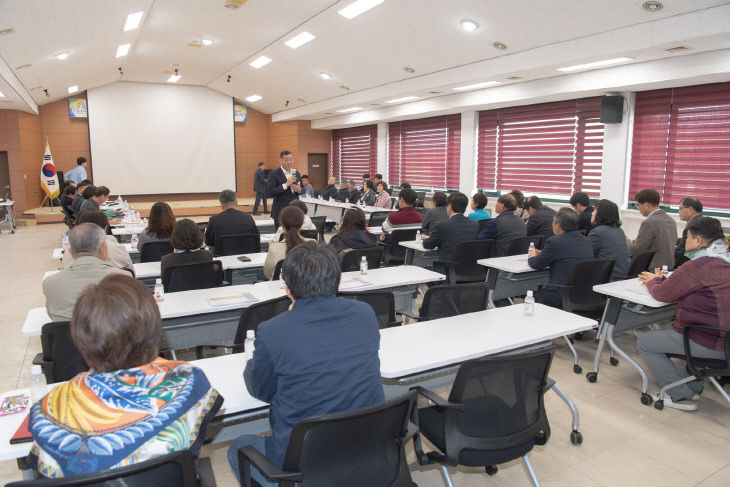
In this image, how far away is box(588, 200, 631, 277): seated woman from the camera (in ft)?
15.0

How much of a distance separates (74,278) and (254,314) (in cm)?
101

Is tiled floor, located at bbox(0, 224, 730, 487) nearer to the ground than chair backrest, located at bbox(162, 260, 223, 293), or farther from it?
nearer to the ground

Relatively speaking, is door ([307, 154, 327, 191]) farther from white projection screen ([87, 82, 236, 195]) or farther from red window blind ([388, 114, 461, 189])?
red window blind ([388, 114, 461, 189])

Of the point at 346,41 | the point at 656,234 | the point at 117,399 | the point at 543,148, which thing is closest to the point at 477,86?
the point at 543,148

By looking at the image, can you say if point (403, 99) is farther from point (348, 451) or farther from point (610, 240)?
point (348, 451)

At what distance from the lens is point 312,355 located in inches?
64.1

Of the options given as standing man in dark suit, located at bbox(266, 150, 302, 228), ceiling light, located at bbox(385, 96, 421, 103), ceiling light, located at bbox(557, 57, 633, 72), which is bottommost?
standing man in dark suit, located at bbox(266, 150, 302, 228)

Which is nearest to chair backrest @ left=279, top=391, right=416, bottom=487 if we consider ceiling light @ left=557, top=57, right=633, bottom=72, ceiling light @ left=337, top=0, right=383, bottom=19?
ceiling light @ left=557, top=57, right=633, bottom=72

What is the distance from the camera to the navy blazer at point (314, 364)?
1.64 m

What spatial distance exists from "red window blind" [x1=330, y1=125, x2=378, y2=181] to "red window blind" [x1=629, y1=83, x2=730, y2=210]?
7711 mm

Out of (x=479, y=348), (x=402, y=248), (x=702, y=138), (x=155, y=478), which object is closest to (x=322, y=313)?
(x=155, y=478)

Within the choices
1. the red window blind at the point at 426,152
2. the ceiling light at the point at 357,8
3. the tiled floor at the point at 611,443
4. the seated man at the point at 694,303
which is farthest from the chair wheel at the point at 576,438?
the red window blind at the point at 426,152

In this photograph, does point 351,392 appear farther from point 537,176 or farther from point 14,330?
point 537,176

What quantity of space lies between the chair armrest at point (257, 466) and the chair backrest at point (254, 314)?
102 cm
